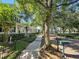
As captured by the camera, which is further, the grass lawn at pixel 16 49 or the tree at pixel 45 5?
the tree at pixel 45 5

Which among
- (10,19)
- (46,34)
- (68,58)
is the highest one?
(10,19)

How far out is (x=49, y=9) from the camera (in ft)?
58.7

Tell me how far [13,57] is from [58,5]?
6.75 metres

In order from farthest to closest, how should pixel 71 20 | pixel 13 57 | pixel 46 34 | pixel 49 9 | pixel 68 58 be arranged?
pixel 71 20 → pixel 46 34 → pixel 49 9 → pixel 68 58 → pixel 13 57

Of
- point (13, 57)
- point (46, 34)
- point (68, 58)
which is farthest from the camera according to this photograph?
point (46, 34)

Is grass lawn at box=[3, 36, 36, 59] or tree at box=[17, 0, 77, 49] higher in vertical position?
tree at box=[17, 0, 77, 49]

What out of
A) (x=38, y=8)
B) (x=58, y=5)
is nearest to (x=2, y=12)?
(x=38, y=8)

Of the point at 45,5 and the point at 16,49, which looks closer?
the point at 45,5

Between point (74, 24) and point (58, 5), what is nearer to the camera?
point (58, 5)

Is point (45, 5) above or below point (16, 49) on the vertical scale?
above

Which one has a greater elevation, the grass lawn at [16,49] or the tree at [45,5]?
the tree at [45,5]

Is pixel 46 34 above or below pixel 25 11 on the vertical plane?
below

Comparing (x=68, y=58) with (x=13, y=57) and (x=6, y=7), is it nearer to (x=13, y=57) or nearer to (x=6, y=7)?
(x=13, y=57)

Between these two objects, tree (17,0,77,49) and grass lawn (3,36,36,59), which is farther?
tree (17,0,77,49)
